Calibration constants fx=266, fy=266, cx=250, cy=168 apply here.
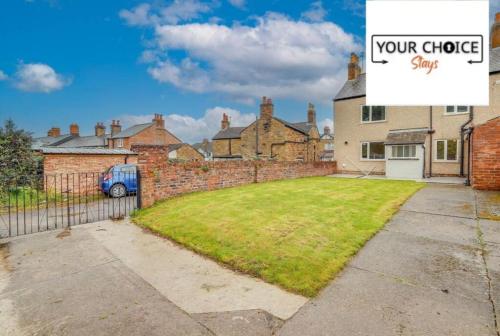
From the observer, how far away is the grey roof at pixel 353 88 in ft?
69.9

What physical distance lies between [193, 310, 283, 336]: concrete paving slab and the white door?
17.5 metres

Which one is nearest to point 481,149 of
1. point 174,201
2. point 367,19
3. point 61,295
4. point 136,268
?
point 367,19

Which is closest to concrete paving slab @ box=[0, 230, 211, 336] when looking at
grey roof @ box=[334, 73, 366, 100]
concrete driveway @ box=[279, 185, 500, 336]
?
concrete driveway @ box=[279, 185, 500, 336]

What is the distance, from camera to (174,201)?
28.8ft

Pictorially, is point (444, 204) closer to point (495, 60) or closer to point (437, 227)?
point (437, 227)

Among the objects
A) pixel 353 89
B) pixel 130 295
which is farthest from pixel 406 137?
pixel 130 295

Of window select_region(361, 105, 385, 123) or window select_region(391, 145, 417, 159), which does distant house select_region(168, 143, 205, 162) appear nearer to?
window select_region(361, 105, 385, 123)

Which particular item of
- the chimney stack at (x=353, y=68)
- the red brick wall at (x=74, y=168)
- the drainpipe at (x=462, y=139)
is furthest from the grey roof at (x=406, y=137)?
the red brick wall at (x=74, y=168)

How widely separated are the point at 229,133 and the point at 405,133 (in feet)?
85.7

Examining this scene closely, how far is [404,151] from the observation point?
1775 centimetres

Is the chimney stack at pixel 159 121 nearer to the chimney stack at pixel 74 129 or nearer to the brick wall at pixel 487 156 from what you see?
the chimney stack at pixel 74 129

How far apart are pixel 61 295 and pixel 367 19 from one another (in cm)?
730

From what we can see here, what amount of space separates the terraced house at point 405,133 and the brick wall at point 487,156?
4200 millimetres

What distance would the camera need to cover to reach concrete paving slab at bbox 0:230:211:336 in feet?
9.29
